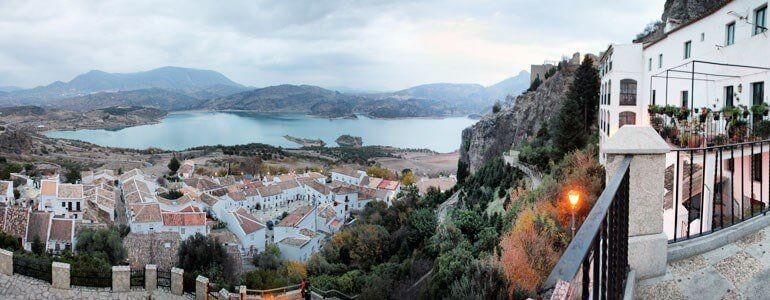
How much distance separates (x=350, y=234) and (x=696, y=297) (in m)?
18.2

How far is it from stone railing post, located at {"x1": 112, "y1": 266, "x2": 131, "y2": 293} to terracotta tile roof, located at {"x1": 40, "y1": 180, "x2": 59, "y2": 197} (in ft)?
48.6

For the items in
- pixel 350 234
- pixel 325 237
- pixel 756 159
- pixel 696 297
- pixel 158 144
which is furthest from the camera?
pixel 158 144

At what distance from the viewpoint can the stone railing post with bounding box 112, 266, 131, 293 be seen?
10.4 m

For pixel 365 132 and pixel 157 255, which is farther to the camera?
pixel 365 132

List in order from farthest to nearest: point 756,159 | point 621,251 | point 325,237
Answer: point 325,237, point 756,159, point 621,251

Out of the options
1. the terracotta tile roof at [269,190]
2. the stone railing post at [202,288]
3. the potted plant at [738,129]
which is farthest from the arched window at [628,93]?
the terracotta tile roof at [269,190]

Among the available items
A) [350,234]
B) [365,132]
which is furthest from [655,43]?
[365,132]

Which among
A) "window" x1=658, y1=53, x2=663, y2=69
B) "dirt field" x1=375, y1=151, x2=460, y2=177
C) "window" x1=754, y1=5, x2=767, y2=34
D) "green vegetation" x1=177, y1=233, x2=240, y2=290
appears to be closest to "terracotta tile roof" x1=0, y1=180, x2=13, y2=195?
"green vegetation" x1=177, y1=233, x2=240, y2=290

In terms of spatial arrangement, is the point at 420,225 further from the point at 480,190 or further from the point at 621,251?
the point at 621,251

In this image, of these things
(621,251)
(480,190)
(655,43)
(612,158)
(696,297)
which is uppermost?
(655,43)

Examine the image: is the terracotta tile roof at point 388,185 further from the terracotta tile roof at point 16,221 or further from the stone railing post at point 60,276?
the stone railing post at point 60,276

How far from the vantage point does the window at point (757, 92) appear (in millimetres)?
8344

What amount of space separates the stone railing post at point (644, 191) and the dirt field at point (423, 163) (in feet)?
173

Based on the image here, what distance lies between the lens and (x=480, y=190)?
67.8 feet
